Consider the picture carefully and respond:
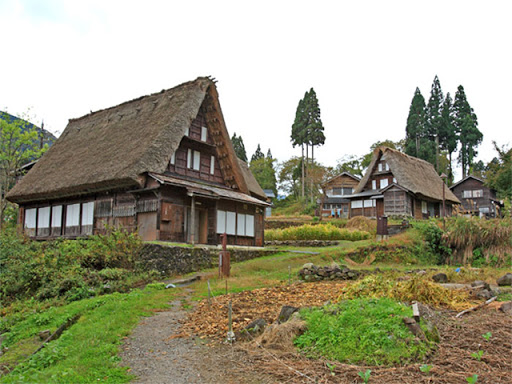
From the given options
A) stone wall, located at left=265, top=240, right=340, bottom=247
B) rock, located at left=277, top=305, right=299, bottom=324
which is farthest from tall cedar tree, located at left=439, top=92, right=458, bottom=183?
rock, located at left=277, top=305, right=299, bottom=324

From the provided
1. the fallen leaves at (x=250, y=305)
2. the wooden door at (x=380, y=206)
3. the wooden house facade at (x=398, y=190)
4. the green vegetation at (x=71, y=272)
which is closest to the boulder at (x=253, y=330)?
the fallen leaves at (x=250, y=305)

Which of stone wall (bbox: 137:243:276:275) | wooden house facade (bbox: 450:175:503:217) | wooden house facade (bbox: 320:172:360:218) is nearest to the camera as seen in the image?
stone wall (bbox: 137:243:276:275)

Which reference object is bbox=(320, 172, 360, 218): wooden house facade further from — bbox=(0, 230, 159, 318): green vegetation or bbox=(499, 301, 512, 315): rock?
bbox=(499, 301, 512, 315): rock

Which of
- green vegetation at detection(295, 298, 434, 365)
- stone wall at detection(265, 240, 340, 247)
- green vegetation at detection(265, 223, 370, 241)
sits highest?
green vegetation at detection(265, 223, 370, 241)

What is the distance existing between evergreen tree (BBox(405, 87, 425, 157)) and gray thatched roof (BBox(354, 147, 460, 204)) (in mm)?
11549

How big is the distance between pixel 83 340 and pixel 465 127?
60.9m

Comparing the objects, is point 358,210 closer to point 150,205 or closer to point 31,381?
point 150,205

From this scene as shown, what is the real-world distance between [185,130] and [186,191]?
10.8ft

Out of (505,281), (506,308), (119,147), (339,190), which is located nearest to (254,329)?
(506,308)

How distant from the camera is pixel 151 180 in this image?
1922 cm

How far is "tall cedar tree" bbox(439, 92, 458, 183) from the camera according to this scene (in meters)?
57.2

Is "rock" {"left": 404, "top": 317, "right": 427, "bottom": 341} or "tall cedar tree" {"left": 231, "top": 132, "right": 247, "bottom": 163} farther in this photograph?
"tall cedar tree" {"left": 231, "top": 132, "right": 247, "bottom": 163}

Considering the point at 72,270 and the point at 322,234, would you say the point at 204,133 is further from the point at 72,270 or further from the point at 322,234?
the point at 72,270

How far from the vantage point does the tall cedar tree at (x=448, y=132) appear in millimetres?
57250
